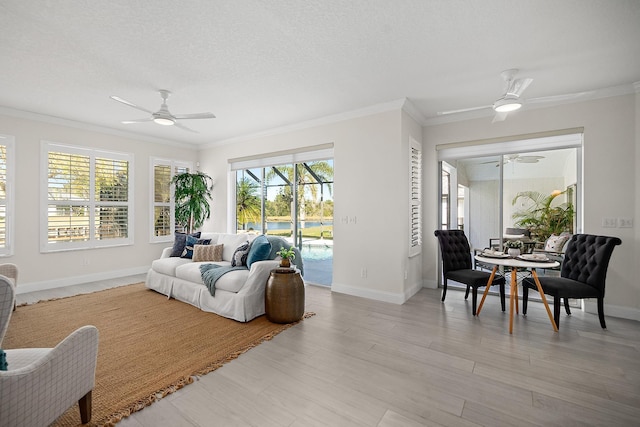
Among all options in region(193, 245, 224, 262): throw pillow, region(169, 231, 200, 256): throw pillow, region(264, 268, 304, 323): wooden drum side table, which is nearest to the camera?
region(264, 268, 304, 323): wooden drum side table

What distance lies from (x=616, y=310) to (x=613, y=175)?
159cm

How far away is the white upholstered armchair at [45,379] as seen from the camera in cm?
128

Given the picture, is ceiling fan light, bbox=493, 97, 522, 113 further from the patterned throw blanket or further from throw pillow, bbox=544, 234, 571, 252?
the patterned throw blanket

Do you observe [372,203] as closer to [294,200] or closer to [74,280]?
[294,200]

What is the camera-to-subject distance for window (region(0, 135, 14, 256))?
4281 millimetres

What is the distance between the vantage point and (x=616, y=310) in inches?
137

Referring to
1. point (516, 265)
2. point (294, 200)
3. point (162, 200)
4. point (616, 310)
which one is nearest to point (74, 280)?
point (162, 200)

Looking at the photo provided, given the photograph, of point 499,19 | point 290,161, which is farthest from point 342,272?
point 499,19

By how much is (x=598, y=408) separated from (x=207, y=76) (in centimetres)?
430

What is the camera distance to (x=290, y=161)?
17.2 ft

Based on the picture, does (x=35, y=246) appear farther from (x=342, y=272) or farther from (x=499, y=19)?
(x=499, y=19)

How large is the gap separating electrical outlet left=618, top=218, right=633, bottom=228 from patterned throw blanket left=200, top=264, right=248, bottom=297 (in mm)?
4485

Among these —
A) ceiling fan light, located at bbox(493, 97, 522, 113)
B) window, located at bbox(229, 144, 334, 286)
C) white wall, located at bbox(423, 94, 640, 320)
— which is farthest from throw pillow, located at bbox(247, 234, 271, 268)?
white wall, located at bbox(423, 94, 640, 320)

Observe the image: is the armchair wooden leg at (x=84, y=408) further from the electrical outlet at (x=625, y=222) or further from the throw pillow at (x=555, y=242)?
the electrical outlet at (x=625, y=222)
